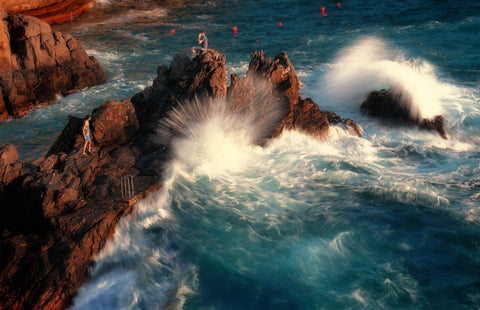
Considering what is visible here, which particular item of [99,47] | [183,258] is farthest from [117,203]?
[99,47]

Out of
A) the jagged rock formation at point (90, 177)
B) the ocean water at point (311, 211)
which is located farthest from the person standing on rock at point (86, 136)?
the ocean water at point (311, 211)

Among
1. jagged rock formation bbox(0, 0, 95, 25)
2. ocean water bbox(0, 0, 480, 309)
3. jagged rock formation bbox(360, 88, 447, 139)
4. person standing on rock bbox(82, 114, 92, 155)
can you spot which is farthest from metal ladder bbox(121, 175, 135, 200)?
jagged rock formation bbox(0, 0, 95, 25)

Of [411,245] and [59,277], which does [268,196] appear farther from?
[59,277]

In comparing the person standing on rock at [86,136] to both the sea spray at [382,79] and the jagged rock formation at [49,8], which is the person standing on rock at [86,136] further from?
the jagged rock formation at [49,8]

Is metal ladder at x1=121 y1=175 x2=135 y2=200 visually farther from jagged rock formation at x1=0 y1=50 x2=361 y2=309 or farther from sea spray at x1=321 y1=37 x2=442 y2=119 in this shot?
sea spray at x1=321 y1=37 x2=442 y2=119

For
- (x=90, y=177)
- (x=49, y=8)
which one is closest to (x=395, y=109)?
(x=90, y=177)
